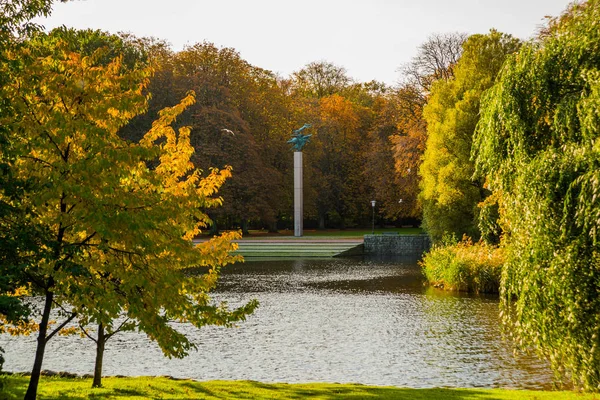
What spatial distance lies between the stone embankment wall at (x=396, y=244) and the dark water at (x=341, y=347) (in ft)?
66.7

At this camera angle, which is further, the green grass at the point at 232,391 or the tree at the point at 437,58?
the tree at the point at 437,58

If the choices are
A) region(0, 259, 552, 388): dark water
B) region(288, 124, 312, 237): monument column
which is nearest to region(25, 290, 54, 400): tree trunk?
region(0, 259, 552, 388): dark water

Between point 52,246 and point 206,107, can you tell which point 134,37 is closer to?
point 206,107

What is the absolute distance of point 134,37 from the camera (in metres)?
53.8

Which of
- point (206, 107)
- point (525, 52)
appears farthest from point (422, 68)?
point (525, 52)

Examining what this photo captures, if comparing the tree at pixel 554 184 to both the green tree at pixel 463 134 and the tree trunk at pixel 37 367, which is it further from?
the green tree at pixel 463 134

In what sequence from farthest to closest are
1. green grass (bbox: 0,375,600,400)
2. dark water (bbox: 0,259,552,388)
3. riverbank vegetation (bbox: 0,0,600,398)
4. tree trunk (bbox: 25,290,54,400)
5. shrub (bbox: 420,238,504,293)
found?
shrub (bbox: 420,238,504,293)
dark water (bbox: 0,259,552,388)
green grass (bbox: 0,375,600,400)
tree trunk (bbox: 25,290,54,400)
riverbank vegetation (bbox: 0,0,600,398)

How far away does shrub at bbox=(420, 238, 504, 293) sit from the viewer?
2489cm

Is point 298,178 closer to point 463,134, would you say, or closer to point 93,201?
point 463,134

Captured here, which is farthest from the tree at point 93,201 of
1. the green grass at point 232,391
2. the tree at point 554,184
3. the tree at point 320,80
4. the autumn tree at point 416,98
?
the tree at point 320,80

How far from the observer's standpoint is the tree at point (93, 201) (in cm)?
834

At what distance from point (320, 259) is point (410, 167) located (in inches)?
377

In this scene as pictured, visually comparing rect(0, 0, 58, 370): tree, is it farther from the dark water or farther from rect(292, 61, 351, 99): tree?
rect(292, 61, 351, 99): tree

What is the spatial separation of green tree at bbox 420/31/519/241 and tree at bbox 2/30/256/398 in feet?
88.2
